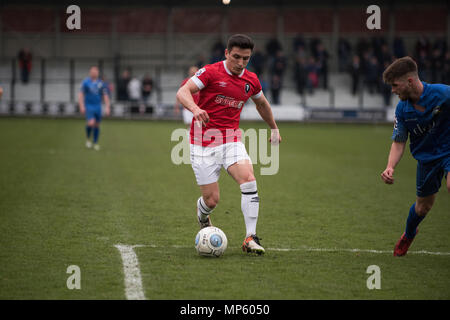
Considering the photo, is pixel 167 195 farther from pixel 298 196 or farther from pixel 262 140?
pixel 262 140

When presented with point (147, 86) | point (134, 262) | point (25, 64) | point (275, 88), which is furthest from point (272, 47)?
point (134, 262)

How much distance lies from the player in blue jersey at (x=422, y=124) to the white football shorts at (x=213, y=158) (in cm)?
159

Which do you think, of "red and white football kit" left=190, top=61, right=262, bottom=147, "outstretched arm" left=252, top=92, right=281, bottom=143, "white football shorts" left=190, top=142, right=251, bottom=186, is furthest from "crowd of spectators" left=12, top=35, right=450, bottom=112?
"white football shorts" left=190, top=142, right=251, bottom=186

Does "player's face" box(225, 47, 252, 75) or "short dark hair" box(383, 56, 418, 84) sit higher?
"player's face" box(225, 47, 252, 75)

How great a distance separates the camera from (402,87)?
226 inches

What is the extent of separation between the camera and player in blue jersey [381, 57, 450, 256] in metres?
5.73

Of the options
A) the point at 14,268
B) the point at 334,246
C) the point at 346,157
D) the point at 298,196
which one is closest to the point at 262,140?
the point at 346,157

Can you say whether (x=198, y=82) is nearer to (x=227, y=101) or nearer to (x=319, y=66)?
(x=227, y=101)

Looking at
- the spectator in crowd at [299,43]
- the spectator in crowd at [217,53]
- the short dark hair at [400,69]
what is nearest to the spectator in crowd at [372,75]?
the spectator in crowd at [299,43]

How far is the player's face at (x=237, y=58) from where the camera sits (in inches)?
247

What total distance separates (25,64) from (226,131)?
31.8 meters

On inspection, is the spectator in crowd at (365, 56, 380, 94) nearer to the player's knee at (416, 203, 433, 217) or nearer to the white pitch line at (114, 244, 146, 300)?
the player's knee at (416, 203, 433, 217)

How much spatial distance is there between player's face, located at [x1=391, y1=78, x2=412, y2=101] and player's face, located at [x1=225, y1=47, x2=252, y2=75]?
1.53m

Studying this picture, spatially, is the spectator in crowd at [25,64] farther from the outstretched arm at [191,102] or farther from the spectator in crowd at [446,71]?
the outstretched arm at [191,102]
